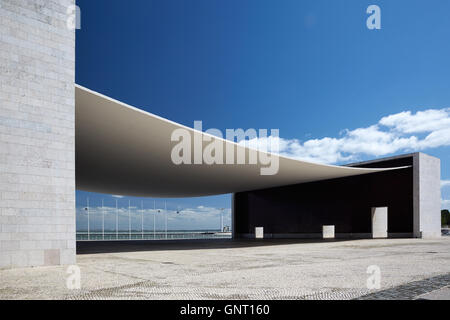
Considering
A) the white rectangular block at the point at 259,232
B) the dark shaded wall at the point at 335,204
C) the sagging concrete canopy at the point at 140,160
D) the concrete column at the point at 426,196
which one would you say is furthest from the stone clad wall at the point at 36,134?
the white rectangular block at the point at 259,232

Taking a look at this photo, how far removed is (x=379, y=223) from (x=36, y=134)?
20.3 m

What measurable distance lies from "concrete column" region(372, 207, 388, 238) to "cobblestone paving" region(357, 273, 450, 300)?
17.9 metres

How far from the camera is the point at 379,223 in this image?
23016 millimetres

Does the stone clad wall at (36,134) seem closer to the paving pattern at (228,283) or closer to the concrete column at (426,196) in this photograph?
the paving pattern at (228,283)

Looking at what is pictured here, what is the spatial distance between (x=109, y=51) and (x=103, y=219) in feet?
66.6

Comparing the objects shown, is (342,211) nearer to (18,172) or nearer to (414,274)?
(414,274)

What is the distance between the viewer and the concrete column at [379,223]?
22667 millimetres

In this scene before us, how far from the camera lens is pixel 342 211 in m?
24.5

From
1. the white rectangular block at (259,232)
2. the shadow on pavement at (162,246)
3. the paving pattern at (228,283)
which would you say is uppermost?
the paving pattern at (228,283)

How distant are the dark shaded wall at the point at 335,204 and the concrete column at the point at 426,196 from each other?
14.7 inches

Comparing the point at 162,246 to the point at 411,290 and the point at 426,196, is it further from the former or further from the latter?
the point at 426,196

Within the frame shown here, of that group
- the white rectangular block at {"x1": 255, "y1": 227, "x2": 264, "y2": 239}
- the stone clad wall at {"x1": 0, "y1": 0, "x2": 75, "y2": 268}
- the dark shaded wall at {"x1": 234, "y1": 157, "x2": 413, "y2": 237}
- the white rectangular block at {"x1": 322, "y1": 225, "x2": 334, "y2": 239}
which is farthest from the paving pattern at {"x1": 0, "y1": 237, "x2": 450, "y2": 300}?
the white rectangular block at {"x1": 255, "y1": 227, "x2": 264, "y2": 239}

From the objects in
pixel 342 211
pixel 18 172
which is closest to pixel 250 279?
pixel 18 172

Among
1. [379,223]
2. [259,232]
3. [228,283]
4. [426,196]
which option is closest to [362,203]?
[379,223]
